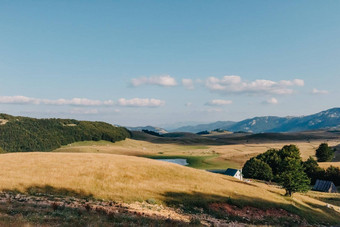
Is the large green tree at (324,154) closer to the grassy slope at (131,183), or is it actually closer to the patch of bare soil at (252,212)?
the grassy slope at (131,183)

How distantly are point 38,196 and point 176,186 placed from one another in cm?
2151

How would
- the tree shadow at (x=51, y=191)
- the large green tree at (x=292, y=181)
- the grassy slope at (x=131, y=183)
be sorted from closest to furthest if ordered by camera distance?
the tree shadow at (x=51, y=191) < the grassy slope at (x=131, y=183) < the large green tree at (x=292, y=181)

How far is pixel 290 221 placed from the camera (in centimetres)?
3800

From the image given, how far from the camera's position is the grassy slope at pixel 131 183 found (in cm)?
3740

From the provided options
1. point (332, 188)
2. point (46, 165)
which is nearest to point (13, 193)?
point (46, 165)

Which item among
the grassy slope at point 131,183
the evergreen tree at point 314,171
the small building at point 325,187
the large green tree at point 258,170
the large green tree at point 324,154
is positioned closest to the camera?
the grassy slope at point 131,183

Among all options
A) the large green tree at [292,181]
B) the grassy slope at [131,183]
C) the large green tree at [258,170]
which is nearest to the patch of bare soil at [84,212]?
the grassy slope at [131,183]

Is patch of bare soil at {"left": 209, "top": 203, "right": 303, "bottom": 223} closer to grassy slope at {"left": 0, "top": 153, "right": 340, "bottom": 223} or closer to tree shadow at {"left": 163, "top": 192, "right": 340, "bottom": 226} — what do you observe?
tree shadow at {"left": 163, "top": 192, "right": 340, "bottom": 226}

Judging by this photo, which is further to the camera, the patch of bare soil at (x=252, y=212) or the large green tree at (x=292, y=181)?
the large green tree at (x=292, y=181)

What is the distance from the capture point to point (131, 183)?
4353 centimetres

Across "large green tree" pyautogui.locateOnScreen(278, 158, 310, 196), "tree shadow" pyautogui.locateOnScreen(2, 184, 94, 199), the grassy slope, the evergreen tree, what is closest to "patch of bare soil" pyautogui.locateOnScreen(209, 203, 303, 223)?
the grassy slope

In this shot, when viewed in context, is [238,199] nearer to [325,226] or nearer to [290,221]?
[290,221]

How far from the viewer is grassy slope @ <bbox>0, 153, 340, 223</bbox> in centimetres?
3740

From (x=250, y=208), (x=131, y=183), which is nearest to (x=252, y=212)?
(x=250, y=208)
